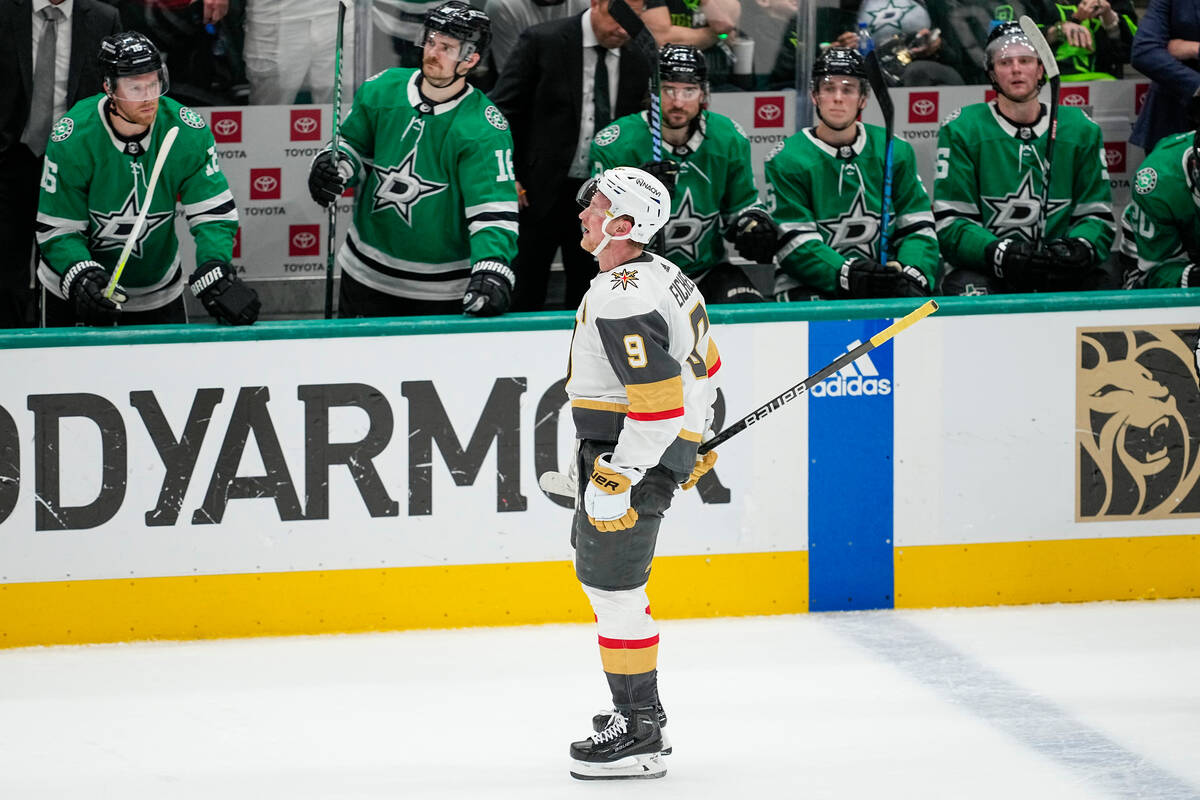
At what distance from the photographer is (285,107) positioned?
19.7 feet

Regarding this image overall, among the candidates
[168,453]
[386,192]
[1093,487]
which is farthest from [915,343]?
[168,453]

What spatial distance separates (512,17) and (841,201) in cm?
133

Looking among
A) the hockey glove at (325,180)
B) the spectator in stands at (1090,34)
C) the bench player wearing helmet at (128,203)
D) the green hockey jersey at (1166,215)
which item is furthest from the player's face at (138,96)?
the spectator in stands at (1090,34)

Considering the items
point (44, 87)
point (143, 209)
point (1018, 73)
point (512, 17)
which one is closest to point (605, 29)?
point (512, 17)

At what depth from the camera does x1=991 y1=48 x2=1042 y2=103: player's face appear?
5746 millimetres

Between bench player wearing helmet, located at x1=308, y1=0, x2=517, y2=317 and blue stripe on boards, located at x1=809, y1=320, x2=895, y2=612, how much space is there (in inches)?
39.1

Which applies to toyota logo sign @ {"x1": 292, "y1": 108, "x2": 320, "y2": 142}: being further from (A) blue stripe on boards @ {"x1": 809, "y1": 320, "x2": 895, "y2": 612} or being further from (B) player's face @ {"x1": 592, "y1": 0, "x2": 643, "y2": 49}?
(A) blue stripe on boards @ {"x1": 809, "y1": 320, "x2": 895, "y2": 612}

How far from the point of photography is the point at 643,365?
3.52 m

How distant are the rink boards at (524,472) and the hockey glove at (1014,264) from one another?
46 cm

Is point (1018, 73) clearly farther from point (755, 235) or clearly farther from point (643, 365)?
point (643, 365)

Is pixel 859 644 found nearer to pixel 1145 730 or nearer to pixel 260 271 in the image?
pixel 1145 730

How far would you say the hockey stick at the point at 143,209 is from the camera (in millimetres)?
4789

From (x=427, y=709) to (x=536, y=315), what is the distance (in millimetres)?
1204

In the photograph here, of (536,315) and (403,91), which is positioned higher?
(403,91)
